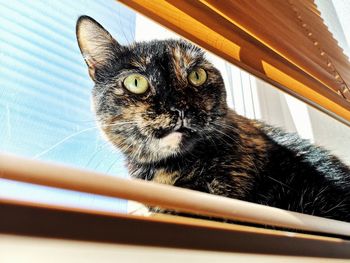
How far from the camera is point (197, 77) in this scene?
705mm

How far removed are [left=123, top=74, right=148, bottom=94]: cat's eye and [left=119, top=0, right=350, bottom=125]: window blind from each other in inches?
5.0

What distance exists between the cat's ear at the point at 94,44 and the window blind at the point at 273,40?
173 mm

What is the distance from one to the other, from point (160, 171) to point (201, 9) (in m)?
0.33

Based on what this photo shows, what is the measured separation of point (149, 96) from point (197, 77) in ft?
0.46

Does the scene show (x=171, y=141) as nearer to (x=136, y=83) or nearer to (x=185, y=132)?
(x=185, y=132)

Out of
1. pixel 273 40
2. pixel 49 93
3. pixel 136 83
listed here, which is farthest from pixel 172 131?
pixel 273 40

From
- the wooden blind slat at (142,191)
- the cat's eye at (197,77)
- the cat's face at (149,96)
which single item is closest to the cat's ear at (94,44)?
the cat's face at (149,96)

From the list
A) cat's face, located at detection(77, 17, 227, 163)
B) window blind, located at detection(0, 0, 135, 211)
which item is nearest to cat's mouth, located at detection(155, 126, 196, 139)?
cat's face, located at detection(77, 17, 227, 163)

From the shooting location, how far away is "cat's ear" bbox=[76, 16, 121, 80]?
0.64 meters

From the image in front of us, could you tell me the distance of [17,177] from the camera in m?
0.29

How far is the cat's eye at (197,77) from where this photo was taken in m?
0.69

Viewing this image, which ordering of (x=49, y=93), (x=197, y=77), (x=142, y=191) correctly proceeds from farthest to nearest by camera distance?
(x=197, y=77) < (x=49, y=93) < (x=142, y=191)

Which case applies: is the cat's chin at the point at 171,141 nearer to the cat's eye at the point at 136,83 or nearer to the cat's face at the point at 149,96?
the cat's face at the point at 149,96

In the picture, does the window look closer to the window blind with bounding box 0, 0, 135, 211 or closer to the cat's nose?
the window blind with bounding box 0, 0, 135, 211
